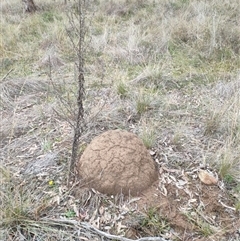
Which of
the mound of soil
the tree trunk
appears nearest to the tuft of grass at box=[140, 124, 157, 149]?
the mound of soil

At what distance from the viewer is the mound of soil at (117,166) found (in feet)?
6.67

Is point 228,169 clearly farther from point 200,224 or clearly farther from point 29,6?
point 29,6

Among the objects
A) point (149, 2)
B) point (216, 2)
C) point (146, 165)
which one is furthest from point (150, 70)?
point (149, 2)

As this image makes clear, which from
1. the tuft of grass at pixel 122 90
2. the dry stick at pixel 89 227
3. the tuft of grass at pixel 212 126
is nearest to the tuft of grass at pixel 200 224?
the dry stick at pixel 89 227

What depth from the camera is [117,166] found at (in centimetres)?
207

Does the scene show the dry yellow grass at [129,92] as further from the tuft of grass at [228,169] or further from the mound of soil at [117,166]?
the mound of soil at [117,166]

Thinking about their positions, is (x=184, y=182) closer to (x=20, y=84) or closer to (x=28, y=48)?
(x=20, y=84)

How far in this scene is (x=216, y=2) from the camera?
6.70 metres

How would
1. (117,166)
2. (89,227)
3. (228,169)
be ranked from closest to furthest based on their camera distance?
(89,227)
(117,166)
(228,169)

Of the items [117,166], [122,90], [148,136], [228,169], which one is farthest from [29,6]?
[228,169]

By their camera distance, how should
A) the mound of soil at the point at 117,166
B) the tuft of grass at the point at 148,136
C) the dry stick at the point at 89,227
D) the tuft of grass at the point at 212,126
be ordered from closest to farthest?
the dry stick at the point at 89,227 < the mound of soil at the point at 117,166 < the tuft of grass at the point at 148,136 < the tuft of grass at the point at 212,126

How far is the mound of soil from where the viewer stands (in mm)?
2033

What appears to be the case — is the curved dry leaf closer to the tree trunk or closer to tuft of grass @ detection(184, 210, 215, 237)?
tuft of grass @ detection(184, 210, 215, 237)

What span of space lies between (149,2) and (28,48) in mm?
3751
